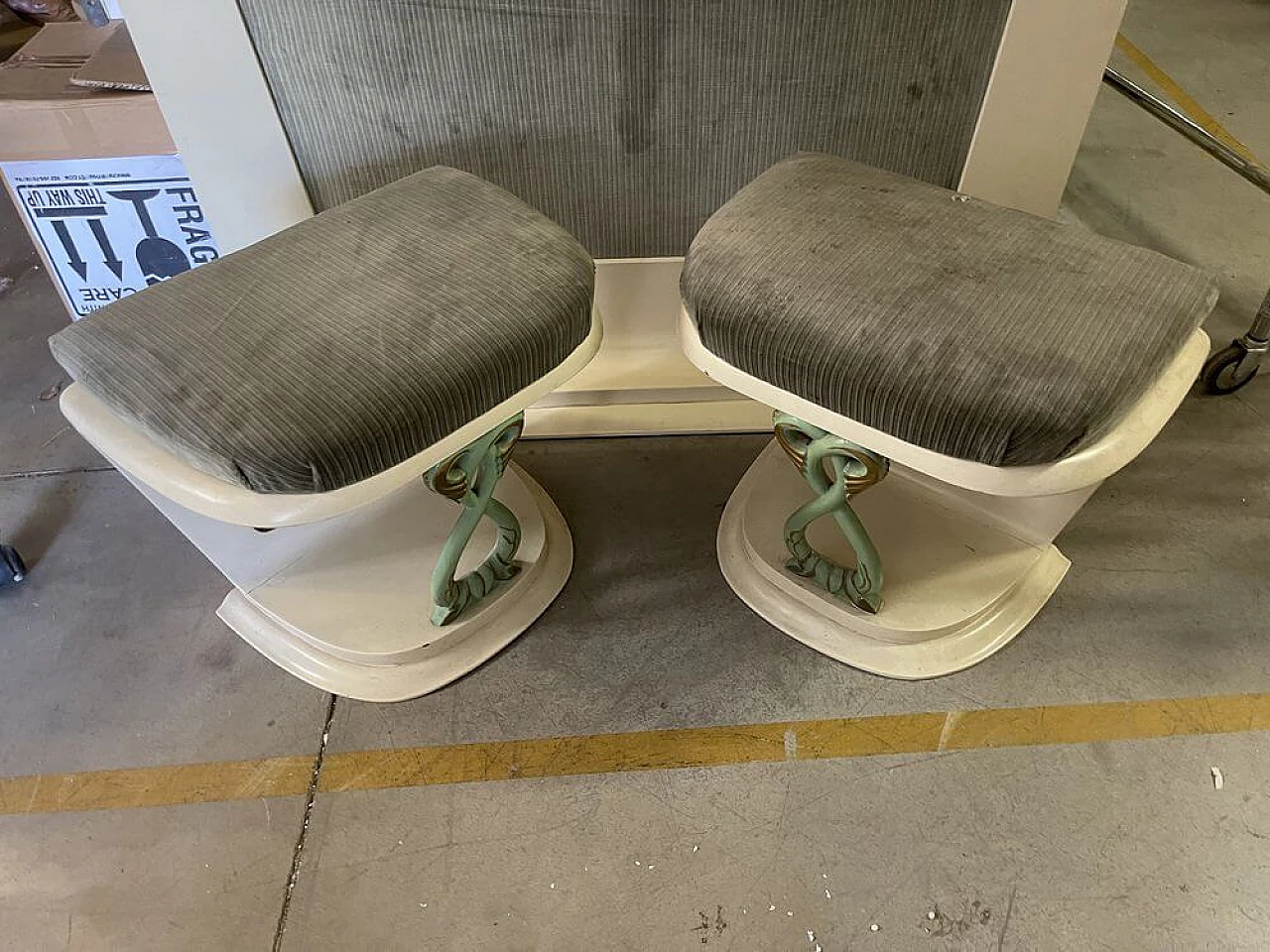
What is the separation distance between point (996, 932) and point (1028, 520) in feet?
2.18

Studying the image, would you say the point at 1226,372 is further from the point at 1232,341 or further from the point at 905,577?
the point at 905,577

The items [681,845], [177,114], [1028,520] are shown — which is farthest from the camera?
[1028,520]

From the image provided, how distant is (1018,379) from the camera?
98 centimetres

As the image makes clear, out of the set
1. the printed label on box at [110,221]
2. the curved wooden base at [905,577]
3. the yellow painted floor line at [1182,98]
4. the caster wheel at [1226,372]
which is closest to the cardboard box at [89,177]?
the printed label on box at [110,221]

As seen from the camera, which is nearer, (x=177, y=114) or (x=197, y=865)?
(x=197, y=865)

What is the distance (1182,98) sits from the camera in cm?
281

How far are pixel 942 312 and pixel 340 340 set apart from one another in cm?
71

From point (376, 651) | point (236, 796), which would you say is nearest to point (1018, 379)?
point (376, 651)

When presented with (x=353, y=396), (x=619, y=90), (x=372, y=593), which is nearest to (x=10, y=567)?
(x=372, y=593)

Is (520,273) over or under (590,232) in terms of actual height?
over

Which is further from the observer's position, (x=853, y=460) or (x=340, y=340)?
(x=853, y=460)

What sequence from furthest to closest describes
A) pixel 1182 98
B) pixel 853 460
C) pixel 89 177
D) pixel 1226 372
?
1. pixel 1182 98
2. pixel 1226 372
3. pixel 89 177
4. pixel 853 460

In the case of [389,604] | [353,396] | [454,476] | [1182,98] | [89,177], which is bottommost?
[389,604]

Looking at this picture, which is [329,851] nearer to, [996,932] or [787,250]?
[996,932]
